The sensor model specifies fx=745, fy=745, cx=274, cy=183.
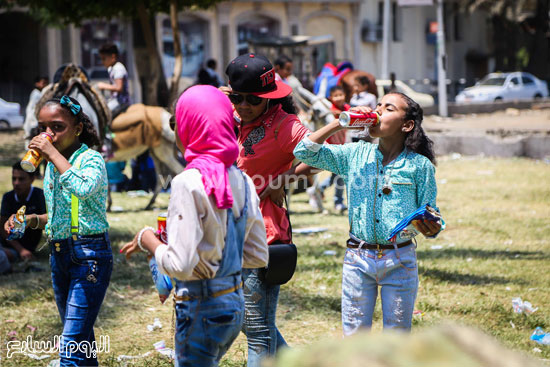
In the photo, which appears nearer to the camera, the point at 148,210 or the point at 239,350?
the point at 239,350

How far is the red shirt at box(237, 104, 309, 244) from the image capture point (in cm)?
388

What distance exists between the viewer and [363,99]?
9992mm

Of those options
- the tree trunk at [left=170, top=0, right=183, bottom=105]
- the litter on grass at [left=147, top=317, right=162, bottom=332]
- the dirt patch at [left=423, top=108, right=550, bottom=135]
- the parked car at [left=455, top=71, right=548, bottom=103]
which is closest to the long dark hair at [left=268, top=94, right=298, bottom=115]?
the litter on grass at [left=147, top=317, right=162, bottom=332]

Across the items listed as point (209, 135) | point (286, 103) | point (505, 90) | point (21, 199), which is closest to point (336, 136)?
point (21, 199)

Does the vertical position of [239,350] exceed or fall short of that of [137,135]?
it falls short

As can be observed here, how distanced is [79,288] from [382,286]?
4.99ft

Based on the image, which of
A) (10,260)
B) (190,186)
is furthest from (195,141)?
(10,260)

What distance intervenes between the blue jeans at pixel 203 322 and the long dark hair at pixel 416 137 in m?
1.46

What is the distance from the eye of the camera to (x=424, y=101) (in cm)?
2650

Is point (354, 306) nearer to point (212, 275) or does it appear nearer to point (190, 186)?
point (212, 275)

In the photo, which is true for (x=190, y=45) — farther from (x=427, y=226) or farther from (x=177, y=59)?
(x=427, y=226)

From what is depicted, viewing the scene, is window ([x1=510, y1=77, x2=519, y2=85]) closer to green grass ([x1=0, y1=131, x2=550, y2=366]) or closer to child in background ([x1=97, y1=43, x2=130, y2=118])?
green grass ([x1=0, y1=131, x2=550, y2=366])

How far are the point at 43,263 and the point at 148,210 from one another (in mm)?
3239

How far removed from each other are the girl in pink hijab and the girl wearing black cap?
801 millimetres
